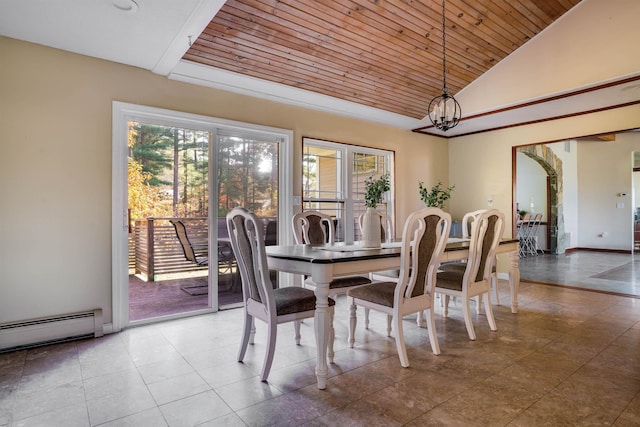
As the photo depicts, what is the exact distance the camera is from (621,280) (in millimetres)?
5125

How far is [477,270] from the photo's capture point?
308 centimetres

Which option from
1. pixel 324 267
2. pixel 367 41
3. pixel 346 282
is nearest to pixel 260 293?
pixel 324 267

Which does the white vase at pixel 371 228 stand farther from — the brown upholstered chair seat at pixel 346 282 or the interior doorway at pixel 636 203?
the interior doorway at pixel 636 203

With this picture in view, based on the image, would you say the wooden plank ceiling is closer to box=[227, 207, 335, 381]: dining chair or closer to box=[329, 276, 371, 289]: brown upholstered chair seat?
box=[227, 207, 335, 381]: dining chair

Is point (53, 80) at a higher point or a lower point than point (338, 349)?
higher

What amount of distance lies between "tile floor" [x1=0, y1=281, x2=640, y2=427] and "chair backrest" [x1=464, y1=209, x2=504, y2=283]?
52 cm

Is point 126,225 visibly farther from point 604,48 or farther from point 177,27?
point 604,48

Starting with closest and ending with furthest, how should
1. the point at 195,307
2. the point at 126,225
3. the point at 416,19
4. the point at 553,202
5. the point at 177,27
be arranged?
the point at 177,27
the point at 126,225
the point at 416,19
the point at 195,307
the point at 553,202

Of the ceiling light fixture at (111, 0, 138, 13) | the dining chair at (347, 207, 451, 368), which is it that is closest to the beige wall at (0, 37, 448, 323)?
the ceiling light fixture at (111, 0, 138, 13)

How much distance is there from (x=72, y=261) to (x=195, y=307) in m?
1.25

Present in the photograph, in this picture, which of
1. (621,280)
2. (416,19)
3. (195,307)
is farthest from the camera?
(621,280)

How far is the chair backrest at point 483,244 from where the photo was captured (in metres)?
2.99

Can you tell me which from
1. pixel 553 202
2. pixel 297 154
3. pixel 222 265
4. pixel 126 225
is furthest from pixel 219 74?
pixel 553 202

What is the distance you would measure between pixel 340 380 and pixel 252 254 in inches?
38.2
